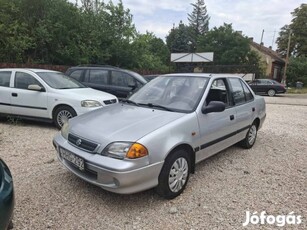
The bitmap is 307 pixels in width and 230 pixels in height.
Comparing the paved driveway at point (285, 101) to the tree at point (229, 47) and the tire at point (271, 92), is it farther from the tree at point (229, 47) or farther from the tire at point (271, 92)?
the tree at point (229, 47)

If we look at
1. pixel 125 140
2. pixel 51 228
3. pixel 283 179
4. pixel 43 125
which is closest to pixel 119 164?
pixel 125 140

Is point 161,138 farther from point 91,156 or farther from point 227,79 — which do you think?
point 227,79

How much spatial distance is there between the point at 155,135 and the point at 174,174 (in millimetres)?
598

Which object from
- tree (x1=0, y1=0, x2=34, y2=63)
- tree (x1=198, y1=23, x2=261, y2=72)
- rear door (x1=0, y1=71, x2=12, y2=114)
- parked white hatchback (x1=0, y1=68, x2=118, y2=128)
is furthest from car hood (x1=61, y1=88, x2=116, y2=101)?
tree (x1=198, y1=23, x2=261, y2=72)

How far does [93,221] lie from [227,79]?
3.16m

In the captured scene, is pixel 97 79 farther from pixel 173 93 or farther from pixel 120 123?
pixel 120 123

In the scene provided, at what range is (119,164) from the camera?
9.21 feet

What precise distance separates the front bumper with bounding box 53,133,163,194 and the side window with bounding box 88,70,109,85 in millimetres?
5580

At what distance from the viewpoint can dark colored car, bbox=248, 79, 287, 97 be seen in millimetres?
21812

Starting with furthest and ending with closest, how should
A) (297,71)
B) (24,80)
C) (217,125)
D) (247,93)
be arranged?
(297,71)
(24,80)
(247,93)
(217,125)

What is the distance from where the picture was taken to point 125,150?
2877 millimetres

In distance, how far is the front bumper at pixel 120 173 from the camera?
2.79 meters

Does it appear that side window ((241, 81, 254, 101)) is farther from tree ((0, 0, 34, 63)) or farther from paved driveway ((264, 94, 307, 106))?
tree ((0, 0, 34, 63))

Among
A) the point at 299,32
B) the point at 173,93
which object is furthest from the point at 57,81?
the point at 299,32
